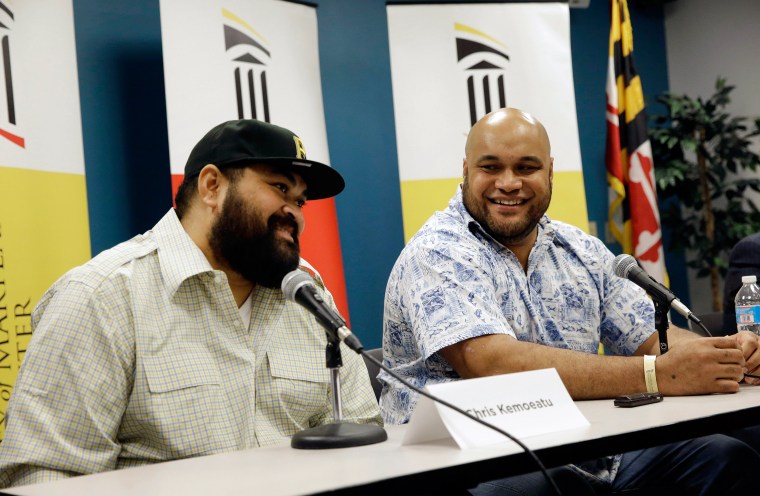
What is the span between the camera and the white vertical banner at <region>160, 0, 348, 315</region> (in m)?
3.54

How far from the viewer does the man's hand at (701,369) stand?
2059 mm

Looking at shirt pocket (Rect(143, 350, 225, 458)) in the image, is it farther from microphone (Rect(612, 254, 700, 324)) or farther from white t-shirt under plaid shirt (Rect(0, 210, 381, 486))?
microphone (Rect(612, 254, 700, 324))

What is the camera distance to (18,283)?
3.05 metres

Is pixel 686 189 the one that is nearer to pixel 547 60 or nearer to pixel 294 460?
pixel 547 60

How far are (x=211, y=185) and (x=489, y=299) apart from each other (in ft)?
2.59

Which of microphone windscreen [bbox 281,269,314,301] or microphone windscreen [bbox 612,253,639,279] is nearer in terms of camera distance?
microphone windscreen [bbox 281,269,314,301]

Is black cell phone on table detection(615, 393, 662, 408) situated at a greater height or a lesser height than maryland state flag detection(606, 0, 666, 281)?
lesser

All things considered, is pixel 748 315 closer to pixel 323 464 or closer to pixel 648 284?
pixel 648 284

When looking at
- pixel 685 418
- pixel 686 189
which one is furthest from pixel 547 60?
pixel 685 418

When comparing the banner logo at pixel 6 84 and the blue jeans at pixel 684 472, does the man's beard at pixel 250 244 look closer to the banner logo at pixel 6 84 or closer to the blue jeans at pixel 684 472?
the blue jeans at pixel 684 472

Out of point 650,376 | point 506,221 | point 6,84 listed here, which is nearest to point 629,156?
point 506,221

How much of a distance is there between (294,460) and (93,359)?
1.84 feet

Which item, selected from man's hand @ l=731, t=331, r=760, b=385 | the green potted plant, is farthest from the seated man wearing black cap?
the green potted plant

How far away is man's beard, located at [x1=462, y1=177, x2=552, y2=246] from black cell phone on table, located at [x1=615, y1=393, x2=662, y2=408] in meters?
0.71
